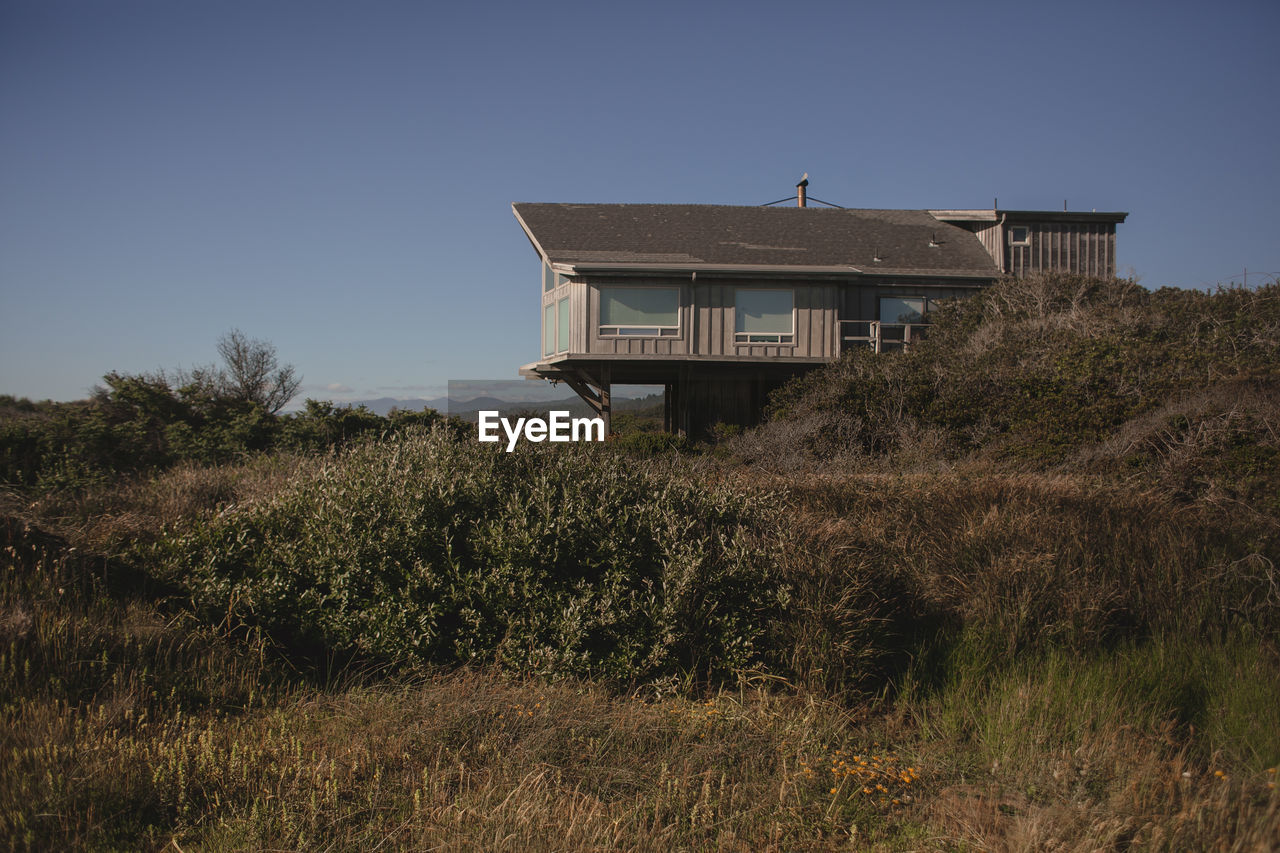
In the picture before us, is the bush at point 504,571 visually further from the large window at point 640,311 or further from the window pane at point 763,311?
the window pane at point 763,311

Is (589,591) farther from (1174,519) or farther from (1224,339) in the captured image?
(1224,339)

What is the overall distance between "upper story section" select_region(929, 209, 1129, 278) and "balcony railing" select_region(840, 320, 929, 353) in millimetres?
4046

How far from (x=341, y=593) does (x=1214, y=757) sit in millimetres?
5448

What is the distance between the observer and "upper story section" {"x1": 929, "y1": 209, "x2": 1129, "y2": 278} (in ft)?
73.5

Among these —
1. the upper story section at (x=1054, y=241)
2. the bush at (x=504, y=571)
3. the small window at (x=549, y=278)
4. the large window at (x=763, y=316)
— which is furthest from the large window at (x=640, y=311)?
the bush at (x=504, y=571)

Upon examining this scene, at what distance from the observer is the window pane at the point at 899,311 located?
815 inches

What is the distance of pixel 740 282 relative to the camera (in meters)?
19.6

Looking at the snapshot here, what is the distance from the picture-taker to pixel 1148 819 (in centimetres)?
366

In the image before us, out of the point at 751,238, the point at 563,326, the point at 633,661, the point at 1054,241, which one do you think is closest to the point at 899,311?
the point at 751,238

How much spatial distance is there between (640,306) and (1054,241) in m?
12.5

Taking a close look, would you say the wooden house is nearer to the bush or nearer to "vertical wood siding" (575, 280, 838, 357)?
"vertical wood siding" (575, 280, 838, 357)

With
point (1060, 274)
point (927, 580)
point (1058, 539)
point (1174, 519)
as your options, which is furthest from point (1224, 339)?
point (927, 580)

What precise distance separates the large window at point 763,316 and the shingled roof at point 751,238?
2.62 ft

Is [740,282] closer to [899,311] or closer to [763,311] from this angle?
[763,311]
